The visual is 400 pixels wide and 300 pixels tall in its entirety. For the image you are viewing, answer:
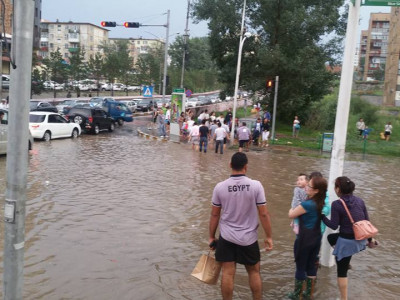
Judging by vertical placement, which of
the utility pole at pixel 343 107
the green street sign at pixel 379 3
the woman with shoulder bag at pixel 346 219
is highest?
the green street sign at pixel 379 3

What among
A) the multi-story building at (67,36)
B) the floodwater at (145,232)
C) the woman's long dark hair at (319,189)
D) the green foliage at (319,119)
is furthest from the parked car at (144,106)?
the multi-story building at (67,36)

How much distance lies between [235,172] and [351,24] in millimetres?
3244

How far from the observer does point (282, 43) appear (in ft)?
113

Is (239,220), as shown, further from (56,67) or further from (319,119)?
(56,67)

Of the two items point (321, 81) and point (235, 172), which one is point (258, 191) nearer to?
point (235, 172)

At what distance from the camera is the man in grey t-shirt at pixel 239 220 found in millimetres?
4641

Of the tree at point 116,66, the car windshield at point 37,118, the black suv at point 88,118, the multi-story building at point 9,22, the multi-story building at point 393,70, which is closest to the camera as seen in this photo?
the multi-story building at point 9,22

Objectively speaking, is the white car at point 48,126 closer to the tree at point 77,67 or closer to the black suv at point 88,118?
the black suv at point 88,118

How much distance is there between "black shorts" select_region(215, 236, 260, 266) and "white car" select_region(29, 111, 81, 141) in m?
18.4

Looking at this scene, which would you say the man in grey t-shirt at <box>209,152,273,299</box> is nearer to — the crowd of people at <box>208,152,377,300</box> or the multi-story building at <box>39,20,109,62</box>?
the crowd of people at <box>208,152,377,300</box>

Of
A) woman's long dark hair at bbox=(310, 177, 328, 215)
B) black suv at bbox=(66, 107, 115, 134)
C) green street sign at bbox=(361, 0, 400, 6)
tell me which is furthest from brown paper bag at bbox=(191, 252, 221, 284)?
black suv at bbox=(66, 107, 115, 134)

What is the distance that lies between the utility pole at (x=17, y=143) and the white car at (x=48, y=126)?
18635mm

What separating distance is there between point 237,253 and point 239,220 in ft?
1.19

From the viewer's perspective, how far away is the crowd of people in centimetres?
466
